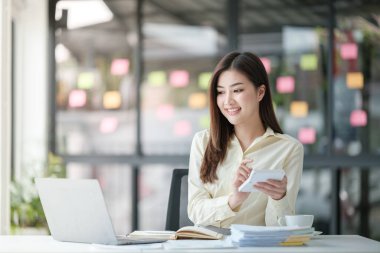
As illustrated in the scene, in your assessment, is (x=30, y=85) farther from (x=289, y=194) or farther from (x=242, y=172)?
(x=242, y=172)

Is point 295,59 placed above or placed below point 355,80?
above

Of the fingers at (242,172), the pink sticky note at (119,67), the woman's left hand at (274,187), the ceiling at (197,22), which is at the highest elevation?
the ceiling at (197,22)

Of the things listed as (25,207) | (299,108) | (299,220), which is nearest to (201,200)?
(299,220)

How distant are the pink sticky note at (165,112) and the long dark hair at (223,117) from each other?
12.0ft

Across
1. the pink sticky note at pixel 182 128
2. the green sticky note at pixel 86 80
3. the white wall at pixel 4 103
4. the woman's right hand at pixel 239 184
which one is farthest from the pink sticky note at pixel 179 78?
the woman's right hand at pixel 239 184

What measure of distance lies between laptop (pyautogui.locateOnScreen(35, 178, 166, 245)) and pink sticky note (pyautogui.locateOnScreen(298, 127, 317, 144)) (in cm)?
411

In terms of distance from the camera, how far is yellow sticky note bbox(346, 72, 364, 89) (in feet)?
22.7

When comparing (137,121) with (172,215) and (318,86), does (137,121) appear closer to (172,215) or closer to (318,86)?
(318,86)

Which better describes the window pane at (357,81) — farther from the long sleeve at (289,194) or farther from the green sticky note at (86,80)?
the long sleeve at (289,194)

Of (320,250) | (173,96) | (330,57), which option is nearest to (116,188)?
(173,96)

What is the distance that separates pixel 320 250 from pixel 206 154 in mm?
872

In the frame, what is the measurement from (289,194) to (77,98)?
14.2 ft

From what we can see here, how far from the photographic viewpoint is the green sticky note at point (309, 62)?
7023 millimetres

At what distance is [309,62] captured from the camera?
23.1 ft
